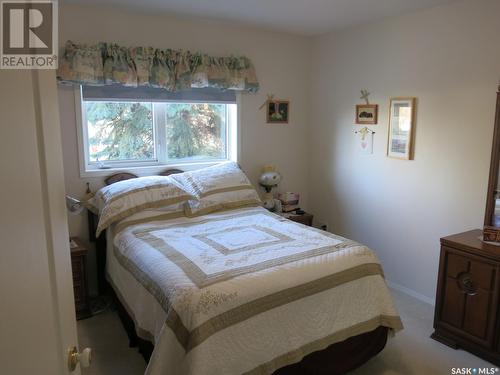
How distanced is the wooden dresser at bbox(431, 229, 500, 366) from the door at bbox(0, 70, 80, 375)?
236 cm

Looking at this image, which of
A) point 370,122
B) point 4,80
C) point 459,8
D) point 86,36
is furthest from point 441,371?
point 86,36

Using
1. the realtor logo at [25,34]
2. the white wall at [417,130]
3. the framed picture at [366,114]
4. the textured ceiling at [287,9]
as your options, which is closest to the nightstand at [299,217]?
the white wall at [417,130]

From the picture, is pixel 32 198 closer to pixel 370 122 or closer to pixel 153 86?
pixel 153 86

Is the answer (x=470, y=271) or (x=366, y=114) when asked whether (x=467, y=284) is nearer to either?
(x=470, y=271)

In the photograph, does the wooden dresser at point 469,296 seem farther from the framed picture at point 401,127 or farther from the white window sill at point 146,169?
the white window sill at point 146,169

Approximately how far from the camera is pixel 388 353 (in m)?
2.53

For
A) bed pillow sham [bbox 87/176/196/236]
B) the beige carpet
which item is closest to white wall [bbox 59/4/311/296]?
bed pillow sham [bbox 87/176/196/236]

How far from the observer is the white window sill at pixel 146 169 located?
319 cm

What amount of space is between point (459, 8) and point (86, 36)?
9.13 ft

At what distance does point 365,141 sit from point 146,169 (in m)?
2.03

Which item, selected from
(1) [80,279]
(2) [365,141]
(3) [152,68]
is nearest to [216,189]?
(3) [152,68]

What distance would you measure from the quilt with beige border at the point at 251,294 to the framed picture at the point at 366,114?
1392mm

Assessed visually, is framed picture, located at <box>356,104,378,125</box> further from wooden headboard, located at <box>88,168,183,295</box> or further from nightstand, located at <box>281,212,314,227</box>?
wooden headboard, located at <box>88,168,183,295</box>

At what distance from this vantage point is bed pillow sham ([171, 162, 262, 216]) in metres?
3.18
